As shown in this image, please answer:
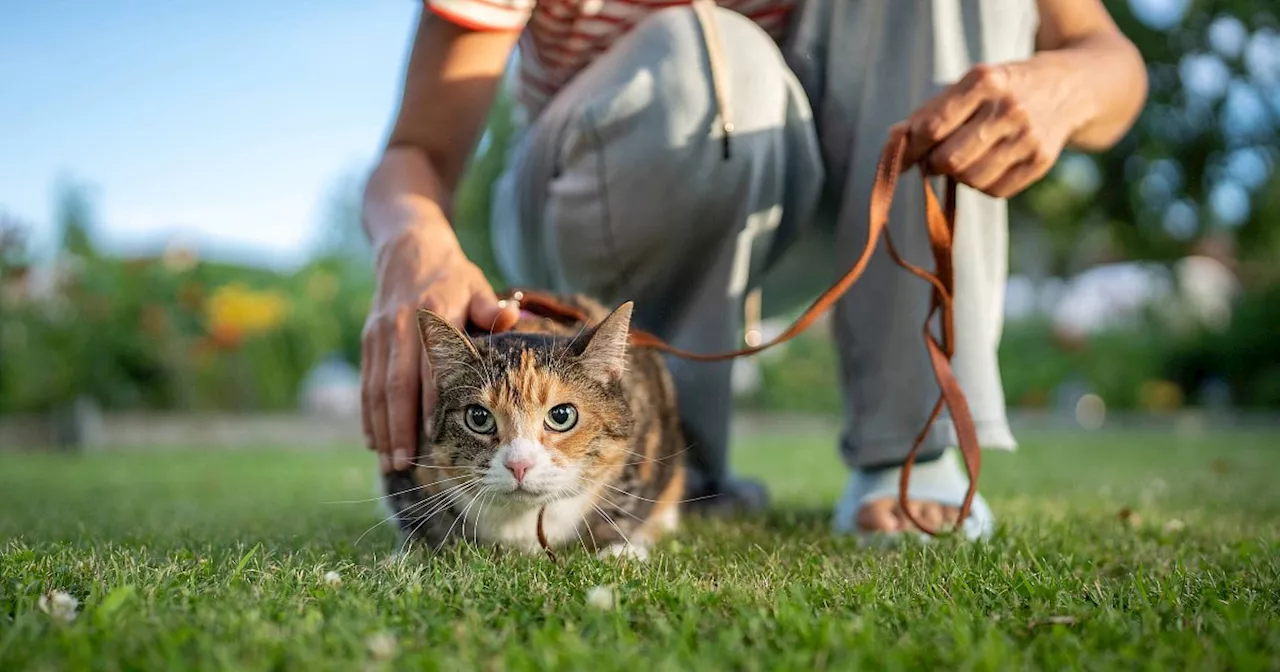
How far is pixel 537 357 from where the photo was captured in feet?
6.03

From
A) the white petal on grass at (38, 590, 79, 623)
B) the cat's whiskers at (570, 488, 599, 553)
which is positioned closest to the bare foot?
the cat's whiskers at (570, 488, 599, 553)

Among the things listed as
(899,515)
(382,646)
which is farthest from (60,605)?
(899,515)

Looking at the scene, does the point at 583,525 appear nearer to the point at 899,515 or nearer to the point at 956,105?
the point at 899,515

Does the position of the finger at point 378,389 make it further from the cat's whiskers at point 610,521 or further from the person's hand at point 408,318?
the cat's whiskers at point 610,521

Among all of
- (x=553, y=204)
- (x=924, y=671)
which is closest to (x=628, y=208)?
(x=553, y=204)

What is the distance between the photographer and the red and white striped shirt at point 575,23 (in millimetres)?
2280

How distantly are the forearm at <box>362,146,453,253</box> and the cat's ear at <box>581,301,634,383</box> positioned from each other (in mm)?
393

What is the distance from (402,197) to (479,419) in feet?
1.78

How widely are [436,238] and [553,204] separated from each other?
0.52 metres

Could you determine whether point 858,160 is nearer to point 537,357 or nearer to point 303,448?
point 537,357

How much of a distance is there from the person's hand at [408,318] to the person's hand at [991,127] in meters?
0.91

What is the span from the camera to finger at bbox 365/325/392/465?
187cm

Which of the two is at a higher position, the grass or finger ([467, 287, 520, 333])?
finger ([467, 287, 520, 333])

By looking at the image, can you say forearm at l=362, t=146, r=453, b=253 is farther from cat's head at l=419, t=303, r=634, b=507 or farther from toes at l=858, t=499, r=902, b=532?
toes at l=858, t=499, r=902, b=532
